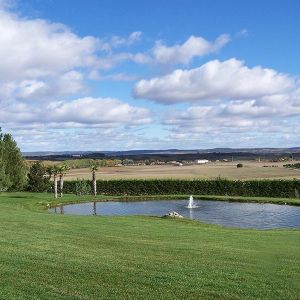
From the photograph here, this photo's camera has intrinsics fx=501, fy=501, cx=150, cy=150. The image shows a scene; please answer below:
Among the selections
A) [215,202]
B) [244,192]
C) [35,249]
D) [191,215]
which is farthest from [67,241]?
[244,192]

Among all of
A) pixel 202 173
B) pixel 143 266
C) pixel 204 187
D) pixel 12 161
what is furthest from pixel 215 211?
pixel 202 173

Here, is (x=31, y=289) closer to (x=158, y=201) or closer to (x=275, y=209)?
(x=275, y=209)

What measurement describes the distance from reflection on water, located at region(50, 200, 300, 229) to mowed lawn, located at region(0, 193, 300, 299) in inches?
708

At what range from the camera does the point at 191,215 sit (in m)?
46.2

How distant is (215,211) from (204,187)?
20.8 meters

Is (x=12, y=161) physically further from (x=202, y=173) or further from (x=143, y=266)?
(x=202, y=173)

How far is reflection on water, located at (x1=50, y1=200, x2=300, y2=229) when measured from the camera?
134 ft

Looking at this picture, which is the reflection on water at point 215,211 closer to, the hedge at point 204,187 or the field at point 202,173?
the hedge at point 204,187

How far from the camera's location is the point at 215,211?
49.8m

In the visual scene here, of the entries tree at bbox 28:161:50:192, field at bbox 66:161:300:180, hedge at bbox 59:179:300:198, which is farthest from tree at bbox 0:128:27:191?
field at bbox 66:161:300:180

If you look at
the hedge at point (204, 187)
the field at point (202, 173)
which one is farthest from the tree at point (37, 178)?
the field at point (202, 173)

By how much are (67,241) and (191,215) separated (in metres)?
27.3

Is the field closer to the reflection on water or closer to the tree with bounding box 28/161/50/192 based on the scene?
the tree with bounding box 28/161/50/192

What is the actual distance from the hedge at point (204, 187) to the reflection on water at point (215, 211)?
8774mm
